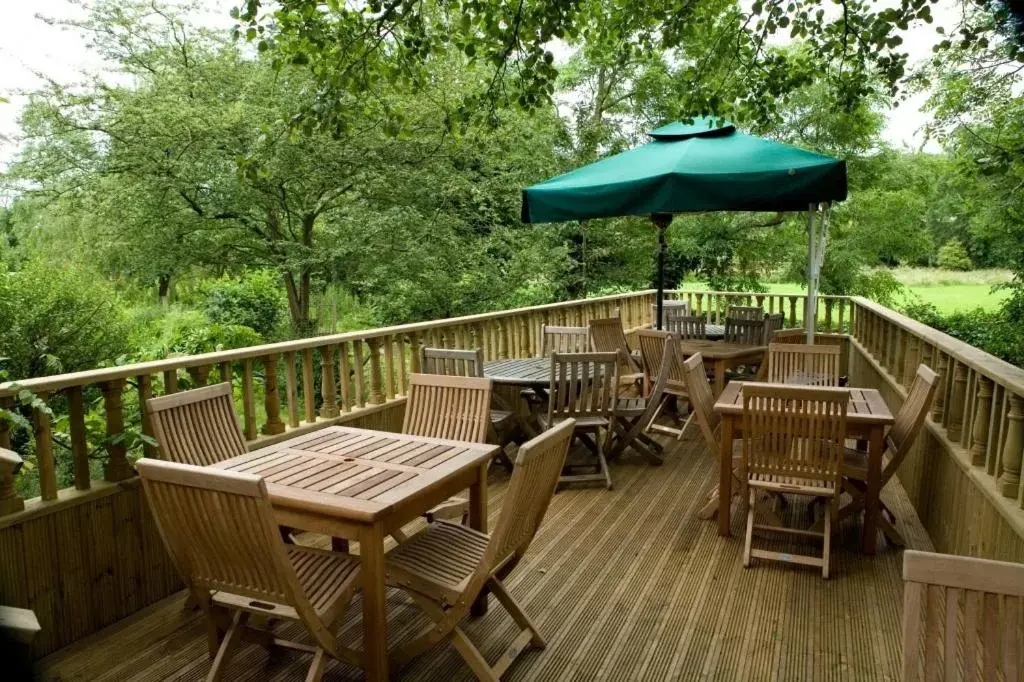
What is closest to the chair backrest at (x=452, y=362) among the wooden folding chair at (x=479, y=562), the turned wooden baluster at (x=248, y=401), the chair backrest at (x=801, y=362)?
the turned wooden baluster at (x=248, y=401)

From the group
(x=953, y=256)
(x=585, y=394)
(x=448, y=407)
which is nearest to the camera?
(x=448, y=407)

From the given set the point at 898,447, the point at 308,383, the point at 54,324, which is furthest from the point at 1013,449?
the point at 54,324

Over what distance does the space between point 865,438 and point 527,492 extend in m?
2.52

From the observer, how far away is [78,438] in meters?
3.32

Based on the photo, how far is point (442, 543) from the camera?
3.06 metres

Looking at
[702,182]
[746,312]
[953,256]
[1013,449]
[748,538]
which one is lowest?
[748,538]

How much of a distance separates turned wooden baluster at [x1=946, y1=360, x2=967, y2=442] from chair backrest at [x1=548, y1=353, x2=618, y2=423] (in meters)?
2.16

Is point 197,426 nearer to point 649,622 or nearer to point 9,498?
point 9,498

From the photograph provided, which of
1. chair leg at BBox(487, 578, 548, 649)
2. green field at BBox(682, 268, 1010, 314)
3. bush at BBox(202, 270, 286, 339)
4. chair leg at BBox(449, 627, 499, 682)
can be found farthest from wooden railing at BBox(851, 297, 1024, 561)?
green field at BBox(682, 268, 1010, 314)

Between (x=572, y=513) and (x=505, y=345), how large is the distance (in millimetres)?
2997

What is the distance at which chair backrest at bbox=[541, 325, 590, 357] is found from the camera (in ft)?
21.3

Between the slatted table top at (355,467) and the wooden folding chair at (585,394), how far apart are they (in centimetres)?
184

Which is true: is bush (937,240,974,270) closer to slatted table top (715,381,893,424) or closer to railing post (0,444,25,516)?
slatted table top (715,381,893,424)

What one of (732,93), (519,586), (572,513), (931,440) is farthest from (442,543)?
(732,93)
